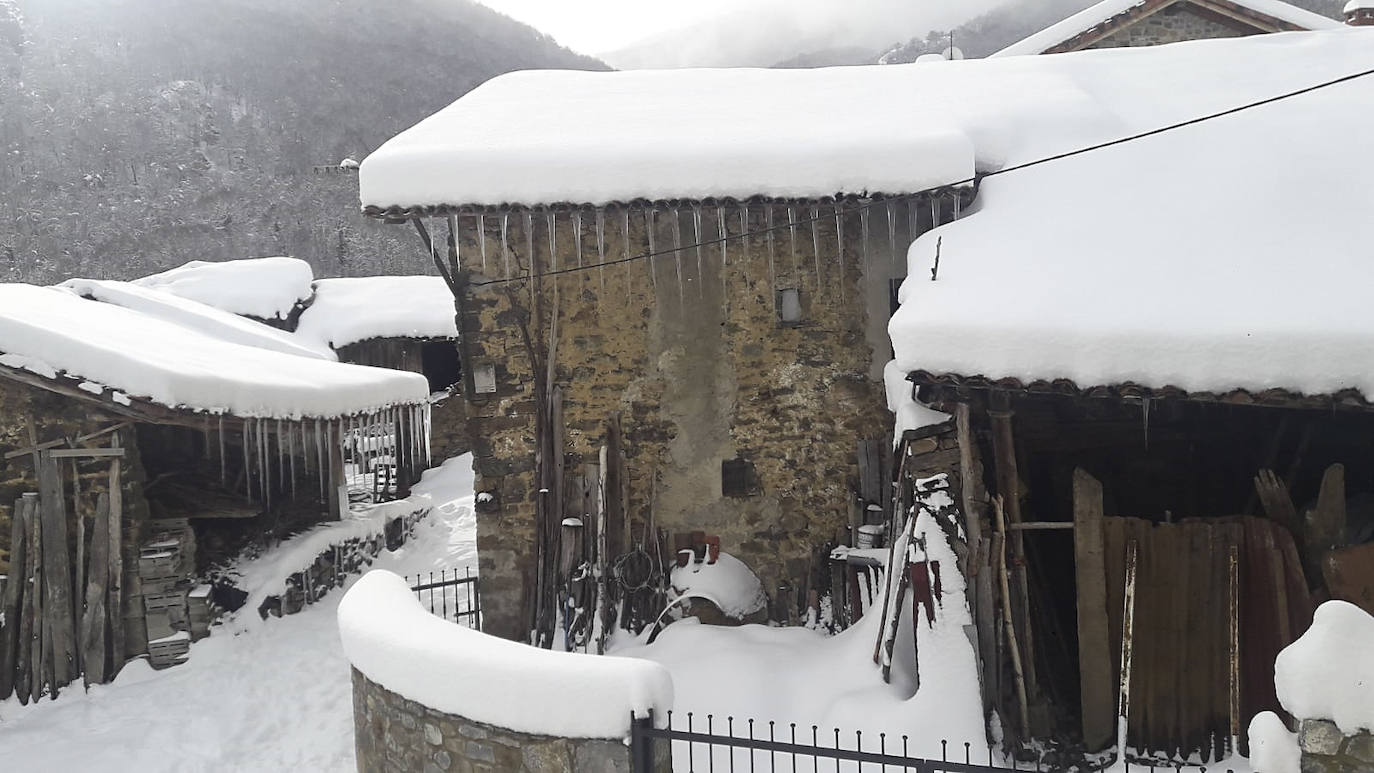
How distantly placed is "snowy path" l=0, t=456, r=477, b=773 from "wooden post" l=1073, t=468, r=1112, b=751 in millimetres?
5627

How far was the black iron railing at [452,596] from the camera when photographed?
8578 mm

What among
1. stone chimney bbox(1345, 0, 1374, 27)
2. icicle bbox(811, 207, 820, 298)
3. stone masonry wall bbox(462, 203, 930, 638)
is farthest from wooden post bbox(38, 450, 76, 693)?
stone chimney bbox(1345, 0, 1374, 27)

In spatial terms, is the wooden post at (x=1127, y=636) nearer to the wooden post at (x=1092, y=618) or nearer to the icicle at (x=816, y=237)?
the wooden post at (x=1092, y=618)

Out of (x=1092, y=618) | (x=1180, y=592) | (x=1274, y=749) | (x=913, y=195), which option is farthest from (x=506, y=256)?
(x=1274, y=749)

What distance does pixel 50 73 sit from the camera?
125 ft

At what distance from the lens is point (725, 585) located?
297 inches

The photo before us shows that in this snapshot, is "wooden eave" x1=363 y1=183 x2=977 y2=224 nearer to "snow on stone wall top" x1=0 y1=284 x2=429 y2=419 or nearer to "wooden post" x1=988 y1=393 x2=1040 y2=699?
"wooden post" x1=988 y1=393 x2=1040 y2=699

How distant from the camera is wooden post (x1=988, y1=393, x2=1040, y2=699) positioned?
5.51 m

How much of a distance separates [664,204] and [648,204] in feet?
0.42

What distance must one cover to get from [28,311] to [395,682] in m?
7.00

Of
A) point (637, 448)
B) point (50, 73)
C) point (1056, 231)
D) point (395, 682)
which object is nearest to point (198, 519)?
point (637, 448)

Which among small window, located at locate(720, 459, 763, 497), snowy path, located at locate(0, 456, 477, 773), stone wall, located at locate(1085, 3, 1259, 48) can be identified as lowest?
snowy path, located at locate(0, 456, 477, 773)

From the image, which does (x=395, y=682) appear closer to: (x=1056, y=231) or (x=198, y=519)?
(x=1056, y=231)

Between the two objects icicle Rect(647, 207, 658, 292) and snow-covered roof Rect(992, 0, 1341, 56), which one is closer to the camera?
icicle Rect(647, 207, 658, 292)
